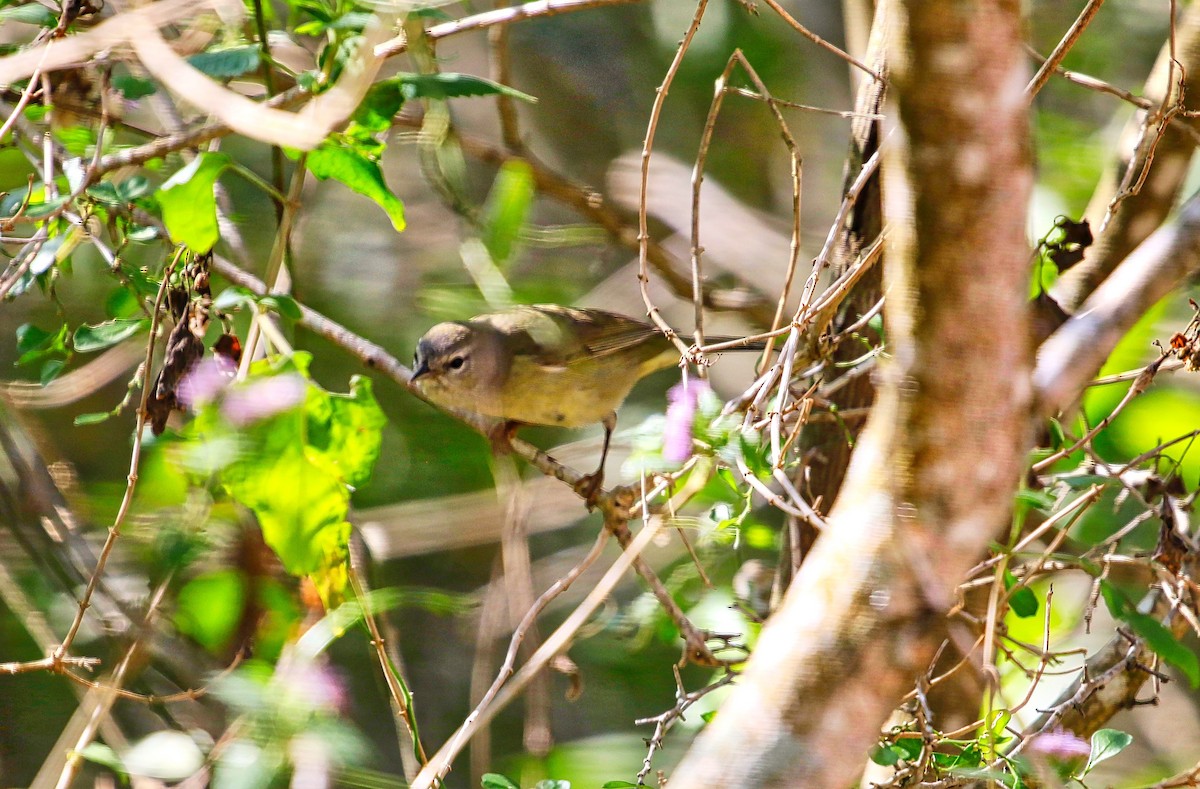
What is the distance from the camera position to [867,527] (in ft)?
4.74

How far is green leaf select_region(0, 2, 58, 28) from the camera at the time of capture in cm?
258

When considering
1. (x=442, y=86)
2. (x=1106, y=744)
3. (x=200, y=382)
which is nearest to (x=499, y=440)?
(x=200, y=382)

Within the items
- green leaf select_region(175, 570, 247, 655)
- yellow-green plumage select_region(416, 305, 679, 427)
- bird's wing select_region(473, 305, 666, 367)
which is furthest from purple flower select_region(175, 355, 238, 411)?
bird's wing select_region(473, 305, 666, 367)

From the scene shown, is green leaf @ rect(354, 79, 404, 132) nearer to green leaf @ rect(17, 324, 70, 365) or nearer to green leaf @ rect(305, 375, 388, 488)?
green leaf @ rect(305, 375, 388, 488)

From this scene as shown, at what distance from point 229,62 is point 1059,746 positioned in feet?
8.15

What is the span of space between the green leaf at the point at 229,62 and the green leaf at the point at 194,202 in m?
0.37

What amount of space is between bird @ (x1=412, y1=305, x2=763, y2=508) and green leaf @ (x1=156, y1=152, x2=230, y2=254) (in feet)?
5.55

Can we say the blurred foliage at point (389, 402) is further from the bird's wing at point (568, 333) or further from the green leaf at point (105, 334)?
the bird's wing at point (568, 333)

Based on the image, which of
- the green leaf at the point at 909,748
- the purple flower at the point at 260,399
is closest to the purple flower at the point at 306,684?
the purple flower at the point at 260,399

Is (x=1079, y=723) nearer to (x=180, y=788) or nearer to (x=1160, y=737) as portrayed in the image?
(x=180, y=788)

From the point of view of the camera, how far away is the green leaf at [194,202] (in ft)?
6.76

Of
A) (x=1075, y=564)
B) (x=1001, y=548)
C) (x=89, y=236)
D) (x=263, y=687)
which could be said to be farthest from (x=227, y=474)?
(x=1075, y=564)

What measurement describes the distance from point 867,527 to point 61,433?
16.8 ft

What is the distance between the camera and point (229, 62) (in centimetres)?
240
